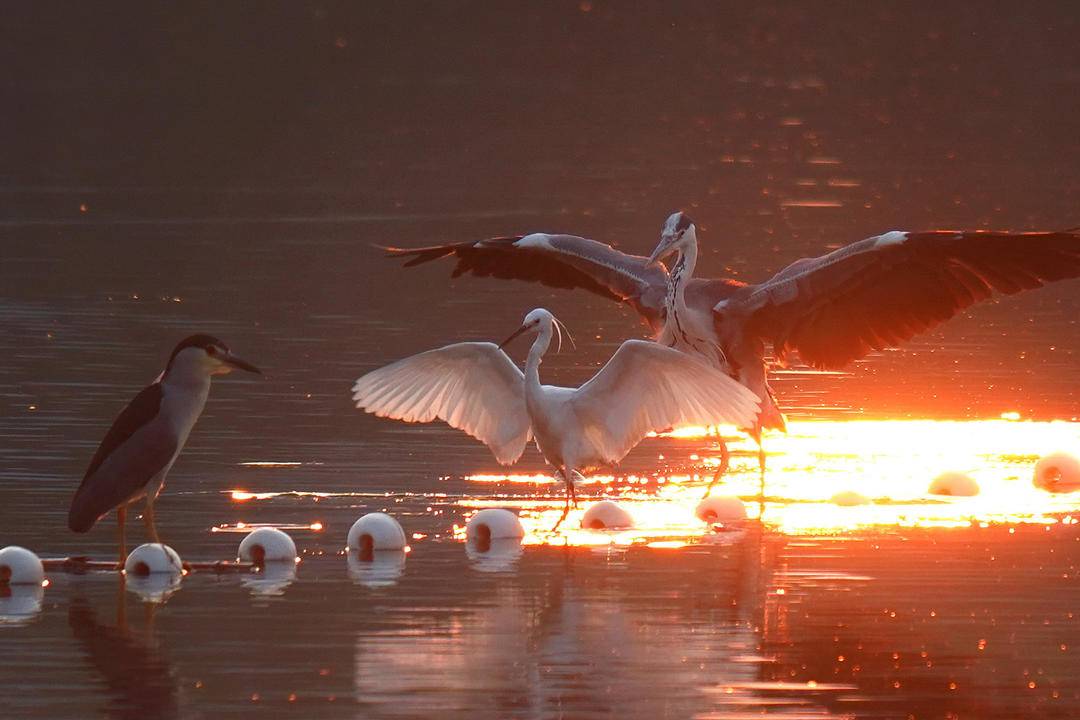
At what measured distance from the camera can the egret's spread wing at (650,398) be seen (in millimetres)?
15922

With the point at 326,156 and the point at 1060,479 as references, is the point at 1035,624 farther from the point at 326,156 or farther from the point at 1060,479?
the point at 326,156

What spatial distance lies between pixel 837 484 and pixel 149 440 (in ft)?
17.6

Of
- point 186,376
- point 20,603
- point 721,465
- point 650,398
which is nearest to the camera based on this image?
point 20,603

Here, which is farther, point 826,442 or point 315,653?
point 826,442

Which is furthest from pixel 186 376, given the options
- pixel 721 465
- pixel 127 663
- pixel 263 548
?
pixel 721 465

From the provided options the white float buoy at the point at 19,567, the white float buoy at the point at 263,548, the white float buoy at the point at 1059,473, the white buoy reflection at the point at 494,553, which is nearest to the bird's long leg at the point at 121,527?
the white float buoy at the point at 19,567

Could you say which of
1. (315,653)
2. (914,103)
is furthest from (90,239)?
(914,103)

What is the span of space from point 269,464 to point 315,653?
5.33m

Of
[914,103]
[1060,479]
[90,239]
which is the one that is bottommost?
[1060,479]

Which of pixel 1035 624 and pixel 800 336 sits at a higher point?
pixel 800 336

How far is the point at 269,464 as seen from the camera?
1742cm

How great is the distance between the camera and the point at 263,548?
552 inches

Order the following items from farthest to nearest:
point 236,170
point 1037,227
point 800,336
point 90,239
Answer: point 236,170 < point 1037,227 < point 90,239 < point 800,336

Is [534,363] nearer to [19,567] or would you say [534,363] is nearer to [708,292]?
[708,292]
